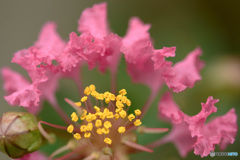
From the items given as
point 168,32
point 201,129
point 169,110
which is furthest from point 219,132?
point 168,32

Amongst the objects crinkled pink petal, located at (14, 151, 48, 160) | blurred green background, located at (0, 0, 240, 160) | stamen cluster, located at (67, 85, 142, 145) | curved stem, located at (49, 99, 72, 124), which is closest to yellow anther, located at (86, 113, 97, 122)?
stamen cluster, located at (67, 85, 142, 145)

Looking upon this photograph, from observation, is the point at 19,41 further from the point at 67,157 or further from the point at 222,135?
the point at 222,135

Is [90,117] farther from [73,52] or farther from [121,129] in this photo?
[73,52]

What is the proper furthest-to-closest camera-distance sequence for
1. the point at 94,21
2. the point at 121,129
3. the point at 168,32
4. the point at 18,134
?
1. the point at 168,32
2. the point at 94,21
3. the point at 121,129
4. the point at 18,134

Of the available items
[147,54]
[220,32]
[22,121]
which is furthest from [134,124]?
[220,32]

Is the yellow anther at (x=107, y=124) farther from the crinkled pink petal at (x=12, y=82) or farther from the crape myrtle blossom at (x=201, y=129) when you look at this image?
the crinkled pink petal at (x=12, y=82)
